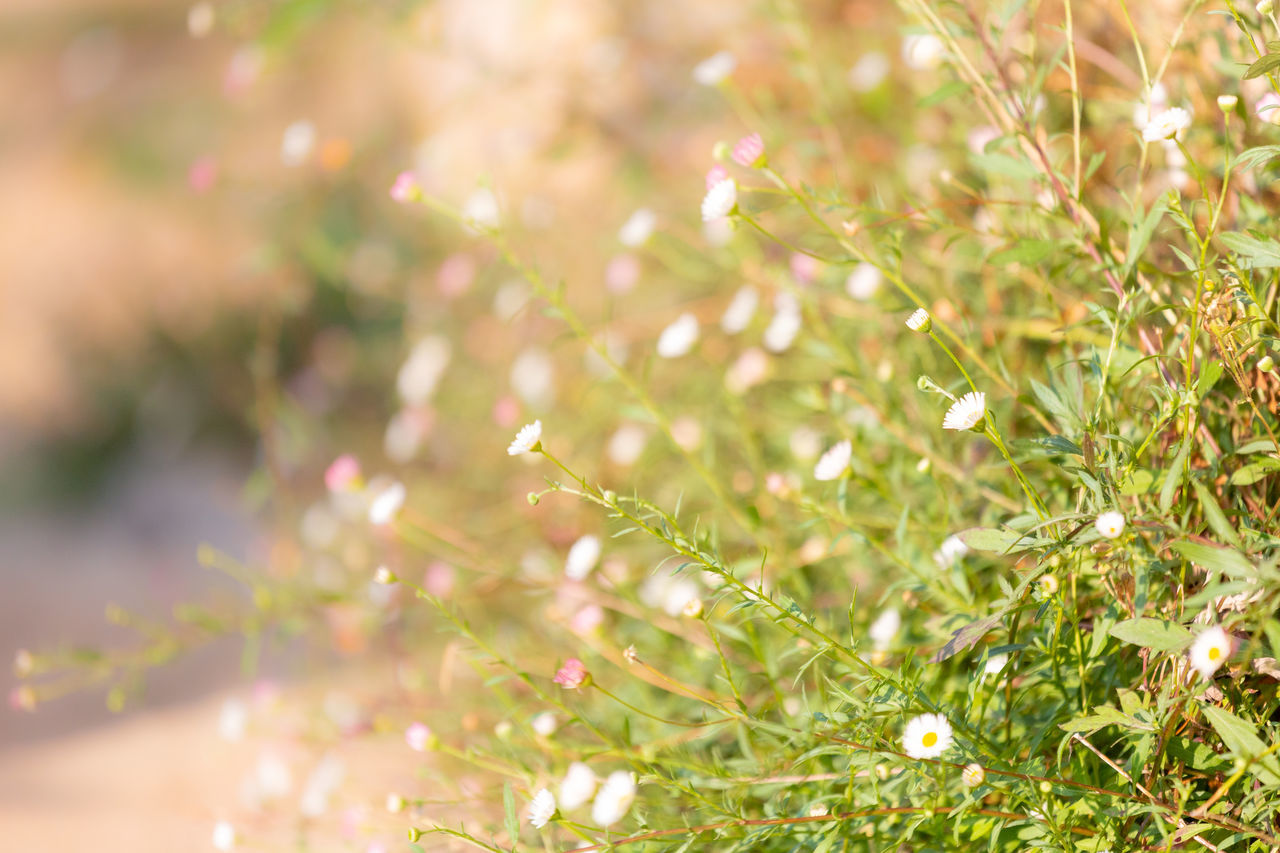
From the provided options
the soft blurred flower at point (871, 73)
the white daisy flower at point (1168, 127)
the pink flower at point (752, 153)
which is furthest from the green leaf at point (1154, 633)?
the soft blurred flower at point (871, 73)

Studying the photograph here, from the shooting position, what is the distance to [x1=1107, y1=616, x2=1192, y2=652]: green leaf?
2.33ft

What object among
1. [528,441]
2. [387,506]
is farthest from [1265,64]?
[387,506]

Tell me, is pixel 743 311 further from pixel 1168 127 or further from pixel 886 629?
pixel 1168 127

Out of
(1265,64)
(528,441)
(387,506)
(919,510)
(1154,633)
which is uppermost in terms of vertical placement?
(1265,64)

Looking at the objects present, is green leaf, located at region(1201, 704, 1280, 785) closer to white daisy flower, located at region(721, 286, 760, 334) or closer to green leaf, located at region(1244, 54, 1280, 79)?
green leaf, located at region(1244, 54, 1280, 79)

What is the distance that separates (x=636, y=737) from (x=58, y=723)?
1.86 metres

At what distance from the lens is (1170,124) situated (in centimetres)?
80

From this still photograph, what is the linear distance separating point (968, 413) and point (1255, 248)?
11.2 inches

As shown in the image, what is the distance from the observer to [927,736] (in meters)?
0.77

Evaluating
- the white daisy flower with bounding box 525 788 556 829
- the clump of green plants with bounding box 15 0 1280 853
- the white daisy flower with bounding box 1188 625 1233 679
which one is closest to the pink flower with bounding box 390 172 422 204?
the clump of green plants with bounding box 15 0 1280 853

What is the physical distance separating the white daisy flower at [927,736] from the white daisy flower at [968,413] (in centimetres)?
25

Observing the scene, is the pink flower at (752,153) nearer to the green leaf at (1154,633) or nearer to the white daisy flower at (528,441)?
the white daisy flower at (528,441)

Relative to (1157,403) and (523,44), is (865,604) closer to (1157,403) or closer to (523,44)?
(1157,403)

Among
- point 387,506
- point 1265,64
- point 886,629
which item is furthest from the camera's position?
point 387,506
